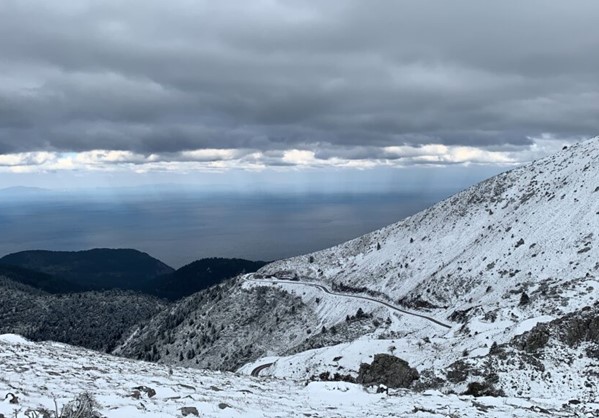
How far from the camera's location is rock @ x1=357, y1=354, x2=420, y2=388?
27.8m

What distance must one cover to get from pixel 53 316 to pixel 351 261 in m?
111

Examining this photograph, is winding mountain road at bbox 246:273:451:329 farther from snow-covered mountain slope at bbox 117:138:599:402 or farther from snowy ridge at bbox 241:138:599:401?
snowy ridge at bbox 241:138:599:401

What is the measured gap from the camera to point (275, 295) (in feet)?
309

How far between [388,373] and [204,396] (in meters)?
17.7

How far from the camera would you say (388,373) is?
94.8 ft

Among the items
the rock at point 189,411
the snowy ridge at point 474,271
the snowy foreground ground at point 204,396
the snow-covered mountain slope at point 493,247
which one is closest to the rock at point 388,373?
the snowy ridge at point 474,271

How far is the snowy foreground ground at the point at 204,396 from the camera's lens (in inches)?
470

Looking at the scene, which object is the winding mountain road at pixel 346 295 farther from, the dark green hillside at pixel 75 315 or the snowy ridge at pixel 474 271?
the dark green hillside at pixel 75 315

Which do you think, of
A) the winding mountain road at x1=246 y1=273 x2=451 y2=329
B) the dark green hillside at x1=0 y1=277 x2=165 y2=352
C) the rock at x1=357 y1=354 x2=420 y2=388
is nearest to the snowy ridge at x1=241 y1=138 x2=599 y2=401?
the winding mountain road at x1=246 y1=273 x2=451 y2=329

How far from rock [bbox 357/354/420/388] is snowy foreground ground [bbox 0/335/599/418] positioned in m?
9.49

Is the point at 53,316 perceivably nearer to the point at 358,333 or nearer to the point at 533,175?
the point at 358,333

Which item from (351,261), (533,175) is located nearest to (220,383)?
(351,261)

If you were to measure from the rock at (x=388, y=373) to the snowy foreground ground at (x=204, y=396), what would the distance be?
949cm

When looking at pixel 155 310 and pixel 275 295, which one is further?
pixel 155 310
